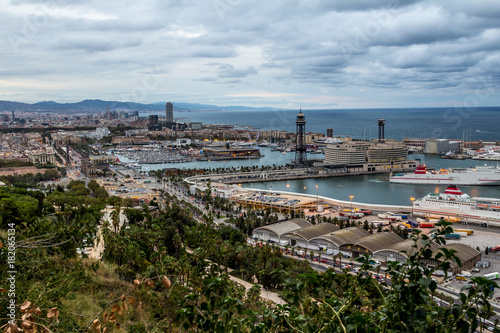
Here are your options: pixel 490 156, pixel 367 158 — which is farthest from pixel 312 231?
pixel 490 156

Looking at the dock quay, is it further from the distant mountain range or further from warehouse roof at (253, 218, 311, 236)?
the distant mountain range

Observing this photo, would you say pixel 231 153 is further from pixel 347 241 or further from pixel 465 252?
pixel 465 252

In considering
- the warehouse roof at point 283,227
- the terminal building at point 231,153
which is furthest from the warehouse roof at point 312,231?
the terminal building at point 231,153

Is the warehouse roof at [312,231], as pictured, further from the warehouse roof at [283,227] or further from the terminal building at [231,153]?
the terminal building at [231,153]

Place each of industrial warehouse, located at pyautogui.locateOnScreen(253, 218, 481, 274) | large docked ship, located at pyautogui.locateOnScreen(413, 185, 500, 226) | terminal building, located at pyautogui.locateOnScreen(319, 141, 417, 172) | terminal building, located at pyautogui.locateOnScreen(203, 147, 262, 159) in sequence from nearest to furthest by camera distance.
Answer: industrial warehouse, located at pyautogui.locateOnScreen(253, 218, 481, 274), large docked ship, located at pyautogui.locateOnScreen(413, 185, 500, 226), terminal building, located at pyautogui.locateOnScreen(319, 141, 417, 172), terminal building, located at pyautogui.locateOnScreen(203, 147, 262, 159)

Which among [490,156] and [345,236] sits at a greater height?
[490,156]

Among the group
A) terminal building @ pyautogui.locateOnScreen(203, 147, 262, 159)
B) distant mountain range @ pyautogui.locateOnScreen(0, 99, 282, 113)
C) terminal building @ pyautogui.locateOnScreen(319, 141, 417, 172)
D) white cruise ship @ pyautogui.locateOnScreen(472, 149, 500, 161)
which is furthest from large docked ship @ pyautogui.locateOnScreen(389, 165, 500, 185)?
distant mountain range @ pyautogui.locateOnScreen(0, 99, 282, 113)
